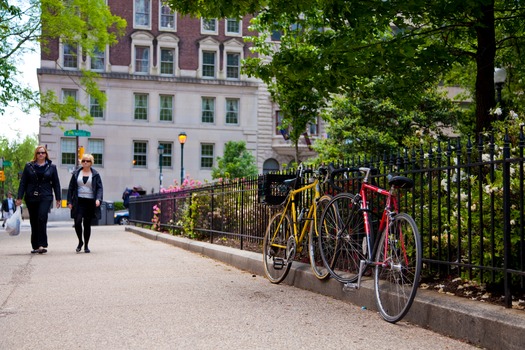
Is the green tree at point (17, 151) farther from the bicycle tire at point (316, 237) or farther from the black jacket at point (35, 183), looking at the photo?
the bicycle tire at point (316, 237)

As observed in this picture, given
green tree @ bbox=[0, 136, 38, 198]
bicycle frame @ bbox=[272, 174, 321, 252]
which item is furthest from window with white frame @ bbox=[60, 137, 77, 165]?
bicycle frame @ bbox=[272, 174, 321, 252]

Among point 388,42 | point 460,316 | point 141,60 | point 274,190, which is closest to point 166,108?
point 141,60

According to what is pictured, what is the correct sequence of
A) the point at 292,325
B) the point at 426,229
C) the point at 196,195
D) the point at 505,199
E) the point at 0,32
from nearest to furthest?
the point at 505,199 → the point at 292,325 → the point at 426,229 → the point at 196,195 → the point at 0,32

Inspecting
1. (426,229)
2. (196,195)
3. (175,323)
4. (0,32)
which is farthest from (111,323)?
(0,32)

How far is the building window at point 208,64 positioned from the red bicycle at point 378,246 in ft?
152

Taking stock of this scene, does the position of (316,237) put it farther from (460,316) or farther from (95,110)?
(95,110)

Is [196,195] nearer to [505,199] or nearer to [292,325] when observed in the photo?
[292,325]

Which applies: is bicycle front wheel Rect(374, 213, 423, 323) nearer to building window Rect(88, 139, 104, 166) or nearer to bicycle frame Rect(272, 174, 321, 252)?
bicycle frame Rect(272, 174, 321, 252)

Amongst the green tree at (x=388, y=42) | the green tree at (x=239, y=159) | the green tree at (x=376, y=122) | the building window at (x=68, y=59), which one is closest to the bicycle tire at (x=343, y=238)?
the green tree at (x=388, y=42)

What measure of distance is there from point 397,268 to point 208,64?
159ft

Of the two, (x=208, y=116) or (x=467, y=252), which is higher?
(x=208, y=116)

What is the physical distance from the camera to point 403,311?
5.05m

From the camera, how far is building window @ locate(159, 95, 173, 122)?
50.8m

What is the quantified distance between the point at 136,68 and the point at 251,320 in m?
47.3
